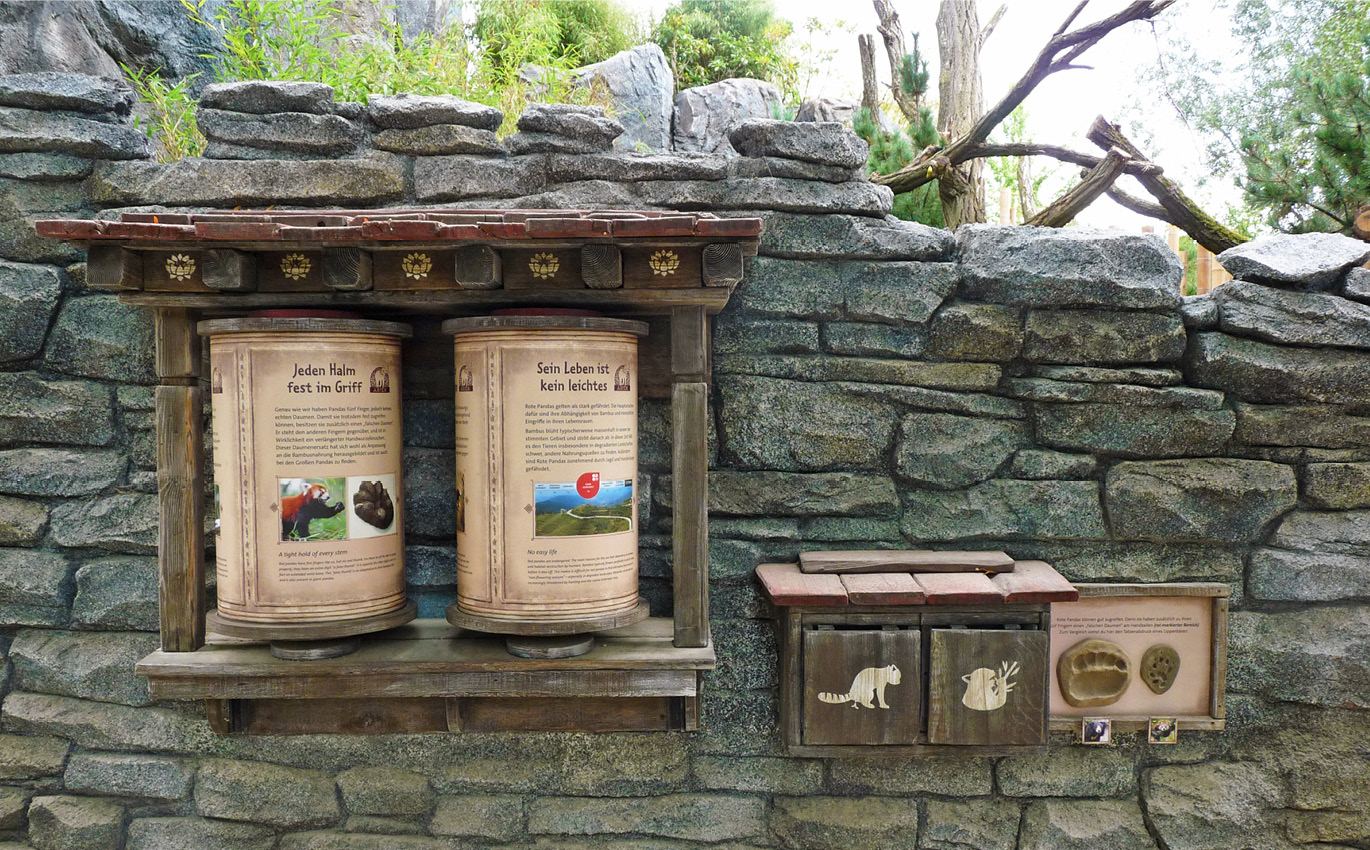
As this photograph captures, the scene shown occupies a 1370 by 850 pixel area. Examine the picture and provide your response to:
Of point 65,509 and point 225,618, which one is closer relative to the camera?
point 225,618

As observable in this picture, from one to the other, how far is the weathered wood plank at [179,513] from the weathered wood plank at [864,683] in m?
1.57

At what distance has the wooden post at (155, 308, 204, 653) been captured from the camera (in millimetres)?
1869

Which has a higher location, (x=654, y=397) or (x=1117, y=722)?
(x=654, y=397)

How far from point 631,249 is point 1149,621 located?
1.84 metres

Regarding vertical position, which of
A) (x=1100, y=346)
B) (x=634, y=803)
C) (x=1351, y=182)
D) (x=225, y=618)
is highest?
(x=1351, y=182)

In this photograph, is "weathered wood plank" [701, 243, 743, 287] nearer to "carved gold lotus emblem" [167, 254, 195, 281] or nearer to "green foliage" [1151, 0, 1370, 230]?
"carved gold lotus emblem" [167, 254, 195, 281]

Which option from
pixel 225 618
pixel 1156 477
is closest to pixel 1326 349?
pixel 1156 477

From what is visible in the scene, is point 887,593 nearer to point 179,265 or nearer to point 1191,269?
point 179,265

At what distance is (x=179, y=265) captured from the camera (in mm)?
1761

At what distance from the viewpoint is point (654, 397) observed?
7.07ft

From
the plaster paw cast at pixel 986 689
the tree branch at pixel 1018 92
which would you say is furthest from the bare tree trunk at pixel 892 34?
the plaster paw cast at pixel 986 689

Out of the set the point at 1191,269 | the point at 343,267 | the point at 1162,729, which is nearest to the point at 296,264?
the point at 343,267

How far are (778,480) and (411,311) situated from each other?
43.4 inches

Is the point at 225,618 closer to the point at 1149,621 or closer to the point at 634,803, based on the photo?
the point at 634,803
